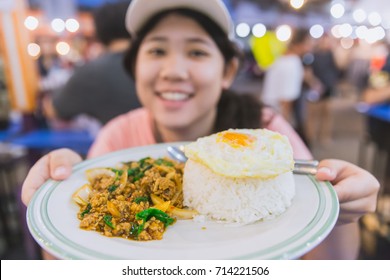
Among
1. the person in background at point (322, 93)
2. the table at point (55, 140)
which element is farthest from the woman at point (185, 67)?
the person in background at point (322, 93)

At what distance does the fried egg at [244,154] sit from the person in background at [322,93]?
390 centimetres

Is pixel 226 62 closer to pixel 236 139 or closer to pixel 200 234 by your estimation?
Result: pixel 236 139

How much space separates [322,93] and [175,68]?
3.94m

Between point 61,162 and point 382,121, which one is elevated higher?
point 61,162

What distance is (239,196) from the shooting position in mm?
756

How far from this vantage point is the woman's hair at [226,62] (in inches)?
43.5

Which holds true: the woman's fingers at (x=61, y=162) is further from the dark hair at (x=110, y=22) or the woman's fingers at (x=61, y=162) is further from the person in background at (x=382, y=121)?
the person in background at (x=382, y=121)

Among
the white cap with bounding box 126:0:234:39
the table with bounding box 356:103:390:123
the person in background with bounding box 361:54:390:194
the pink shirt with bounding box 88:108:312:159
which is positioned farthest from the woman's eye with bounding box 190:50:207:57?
the person in background with bounding box 361:54:390:194

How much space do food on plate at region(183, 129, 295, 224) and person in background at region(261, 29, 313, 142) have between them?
3266 millimetres

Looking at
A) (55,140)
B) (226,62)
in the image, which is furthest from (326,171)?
(55,140)

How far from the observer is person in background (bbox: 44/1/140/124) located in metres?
1.92

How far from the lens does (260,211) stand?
2.40 feet

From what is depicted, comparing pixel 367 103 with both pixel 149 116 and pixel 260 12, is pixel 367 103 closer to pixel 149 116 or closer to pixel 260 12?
pixel 260 12

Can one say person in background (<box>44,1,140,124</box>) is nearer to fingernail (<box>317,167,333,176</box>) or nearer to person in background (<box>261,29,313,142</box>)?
fingernail (<box>317,167,333,176</box>)
